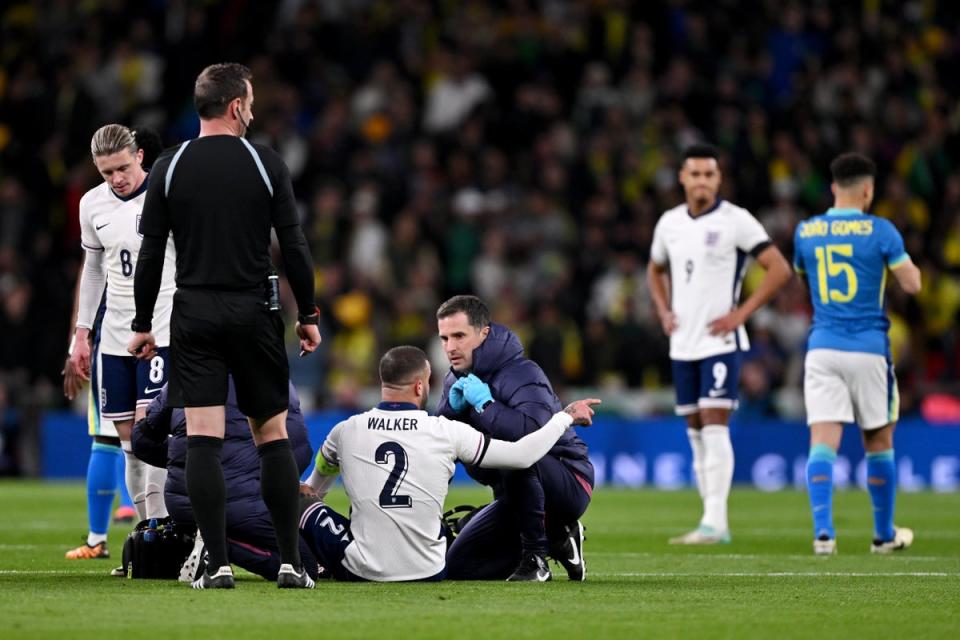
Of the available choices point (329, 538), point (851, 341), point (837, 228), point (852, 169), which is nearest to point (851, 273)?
point (837, 228)

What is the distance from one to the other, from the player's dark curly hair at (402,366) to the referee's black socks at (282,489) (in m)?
0.66

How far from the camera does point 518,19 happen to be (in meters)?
23.7

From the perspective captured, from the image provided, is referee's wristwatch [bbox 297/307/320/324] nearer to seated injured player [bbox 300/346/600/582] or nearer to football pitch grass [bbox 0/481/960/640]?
seated injured player [bbox 300/346/600/582]

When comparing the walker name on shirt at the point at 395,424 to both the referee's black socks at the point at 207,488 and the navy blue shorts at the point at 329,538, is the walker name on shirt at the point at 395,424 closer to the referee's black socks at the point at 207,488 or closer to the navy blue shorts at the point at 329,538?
the navy blue shorts at the point at 329,538

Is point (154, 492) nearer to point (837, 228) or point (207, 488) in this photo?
point (207, 488)

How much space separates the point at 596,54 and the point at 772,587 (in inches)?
637

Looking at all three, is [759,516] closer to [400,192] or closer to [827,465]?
[827,465]

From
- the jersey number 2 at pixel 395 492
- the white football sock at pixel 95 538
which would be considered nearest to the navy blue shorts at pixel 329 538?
the jersey number 2 at pixel 395 492

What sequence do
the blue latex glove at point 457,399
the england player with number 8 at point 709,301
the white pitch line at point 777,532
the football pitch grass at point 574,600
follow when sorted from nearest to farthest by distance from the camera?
the football pitch grass at point 574,600 < the blue latex glove at point 457,399 < the england player with number 8 at point 709,301 < the white pitch line at point 777,532

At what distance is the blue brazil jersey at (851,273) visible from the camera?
1058 centimetres

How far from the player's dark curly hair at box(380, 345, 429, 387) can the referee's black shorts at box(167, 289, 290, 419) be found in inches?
24.6

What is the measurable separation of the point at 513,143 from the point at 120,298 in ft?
43.4

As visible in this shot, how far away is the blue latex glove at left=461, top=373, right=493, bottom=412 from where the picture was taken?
324 inches

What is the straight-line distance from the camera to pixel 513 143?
22594 mm
